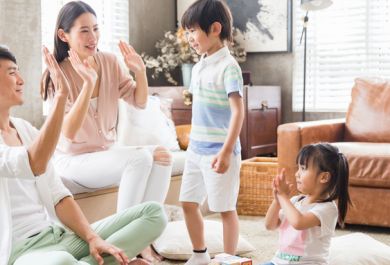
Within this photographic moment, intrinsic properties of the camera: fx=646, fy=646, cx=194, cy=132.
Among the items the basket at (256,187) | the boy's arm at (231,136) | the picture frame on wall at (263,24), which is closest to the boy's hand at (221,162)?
the boy's arm at (231,136)

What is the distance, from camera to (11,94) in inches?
78.9

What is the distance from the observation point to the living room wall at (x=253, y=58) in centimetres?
512

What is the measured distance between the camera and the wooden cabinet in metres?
4.51

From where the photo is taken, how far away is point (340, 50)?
4.92 m

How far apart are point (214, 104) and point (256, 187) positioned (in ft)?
4.99

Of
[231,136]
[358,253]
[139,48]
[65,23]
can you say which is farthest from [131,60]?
[139,48]

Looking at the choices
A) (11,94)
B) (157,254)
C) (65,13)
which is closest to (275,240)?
(157,254)

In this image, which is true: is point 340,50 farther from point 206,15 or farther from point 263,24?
point 206,15

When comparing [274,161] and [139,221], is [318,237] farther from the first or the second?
[274,161]

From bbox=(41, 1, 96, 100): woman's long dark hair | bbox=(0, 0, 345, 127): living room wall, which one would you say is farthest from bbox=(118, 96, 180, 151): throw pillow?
bbox=(41, 1, 96, 100): woman's long dark hair

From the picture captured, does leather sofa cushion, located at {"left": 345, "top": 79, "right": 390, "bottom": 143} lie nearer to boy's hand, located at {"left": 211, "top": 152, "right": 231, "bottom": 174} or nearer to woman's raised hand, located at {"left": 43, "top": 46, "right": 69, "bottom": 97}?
boy's hand, located at {"left": 211, "top": 152, "right": 231, "bottom": 174}

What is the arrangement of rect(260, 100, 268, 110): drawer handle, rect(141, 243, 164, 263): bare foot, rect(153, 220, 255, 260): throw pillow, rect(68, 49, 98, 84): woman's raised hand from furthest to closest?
1. rect(260, 100, 268, 110): drawer handle
2. rect(153, 220, 255, 260): throw pillow
3. rect(141, 243, 164, 263): bare foot
4. rect(68, 49, 98, 84): woman's raised hand

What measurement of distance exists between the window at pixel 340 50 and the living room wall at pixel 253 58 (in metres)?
0.06

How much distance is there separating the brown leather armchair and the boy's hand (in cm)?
119
